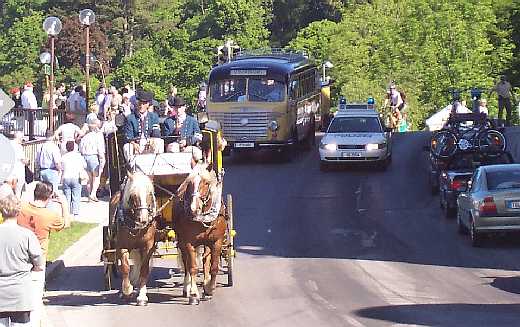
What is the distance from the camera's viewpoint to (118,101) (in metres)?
35.7

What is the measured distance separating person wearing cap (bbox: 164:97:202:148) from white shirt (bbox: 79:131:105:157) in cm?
850

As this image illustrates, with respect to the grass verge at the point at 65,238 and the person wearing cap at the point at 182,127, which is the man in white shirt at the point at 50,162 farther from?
the person wearing cap at the point at 182,127

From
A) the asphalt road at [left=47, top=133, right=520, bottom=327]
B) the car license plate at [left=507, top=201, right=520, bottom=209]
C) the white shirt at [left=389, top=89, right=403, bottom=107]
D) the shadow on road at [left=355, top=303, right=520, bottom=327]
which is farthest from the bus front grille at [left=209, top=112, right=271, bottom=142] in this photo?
the shadow on road at [left=355, top=303, right=520, bottom=327]

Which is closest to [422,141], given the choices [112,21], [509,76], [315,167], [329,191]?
[315,167]

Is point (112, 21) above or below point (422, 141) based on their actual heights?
above

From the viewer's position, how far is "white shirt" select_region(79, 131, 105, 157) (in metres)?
27.6

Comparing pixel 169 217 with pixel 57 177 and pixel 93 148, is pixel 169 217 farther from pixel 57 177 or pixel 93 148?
A: pixel 93 148

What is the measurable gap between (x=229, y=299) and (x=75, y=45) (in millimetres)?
69340

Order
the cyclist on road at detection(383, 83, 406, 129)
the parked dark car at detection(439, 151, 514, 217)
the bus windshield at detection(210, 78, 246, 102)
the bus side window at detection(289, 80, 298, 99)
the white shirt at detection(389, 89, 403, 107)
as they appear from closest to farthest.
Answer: the parked dark car at detection(439, 151, 514, 217), the bus windshield at detection(210, 78, 246, 102), the bus side window at detection(289, 80, 298, 99), the white shirt at detection(389, 89, 403, 107), the cyclist on road at detection(383, 83, 406, 129)

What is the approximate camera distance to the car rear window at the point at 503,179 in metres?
23.2

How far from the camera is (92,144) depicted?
27688 millimetres

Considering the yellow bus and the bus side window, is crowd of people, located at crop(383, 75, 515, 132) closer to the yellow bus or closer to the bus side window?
the bus side window

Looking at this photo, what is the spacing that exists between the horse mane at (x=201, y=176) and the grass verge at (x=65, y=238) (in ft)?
15.5

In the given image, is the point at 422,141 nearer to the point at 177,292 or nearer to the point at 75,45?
the point at 177,292
